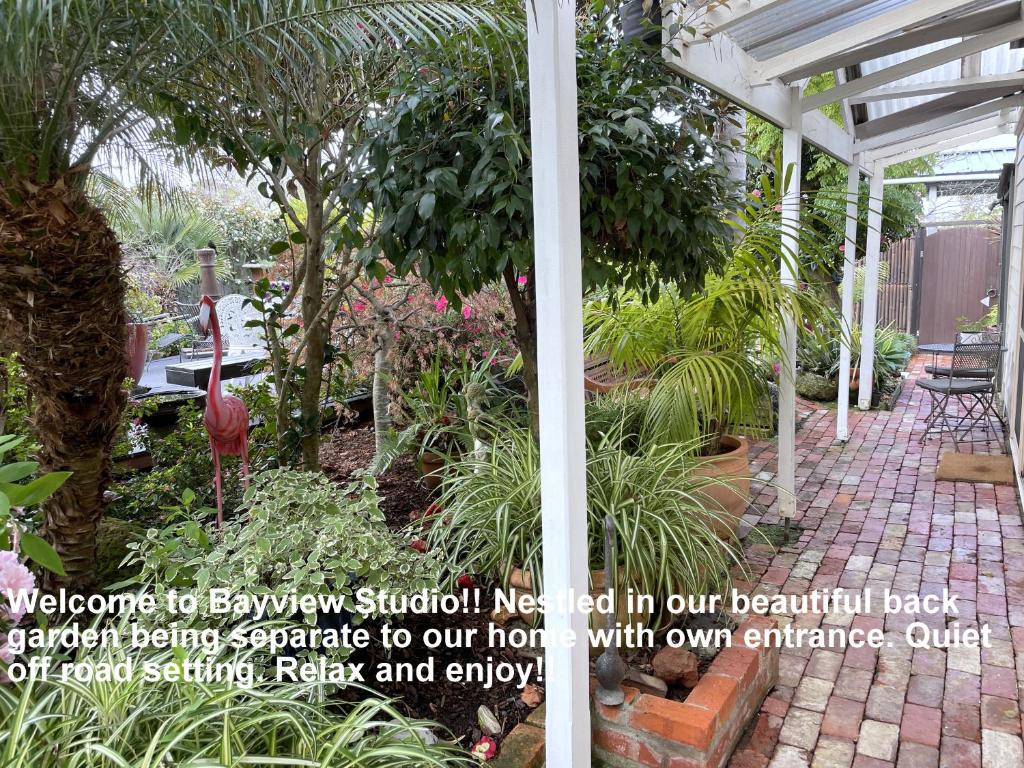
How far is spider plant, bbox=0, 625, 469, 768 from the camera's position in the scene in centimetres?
143

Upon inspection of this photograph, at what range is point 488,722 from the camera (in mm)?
2025

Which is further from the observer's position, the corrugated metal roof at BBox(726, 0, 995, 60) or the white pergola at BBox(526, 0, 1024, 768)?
the corrugated metal roof at BBox(726, 0, 995, 60)

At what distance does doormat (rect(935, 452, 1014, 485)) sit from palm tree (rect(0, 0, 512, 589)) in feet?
13.7

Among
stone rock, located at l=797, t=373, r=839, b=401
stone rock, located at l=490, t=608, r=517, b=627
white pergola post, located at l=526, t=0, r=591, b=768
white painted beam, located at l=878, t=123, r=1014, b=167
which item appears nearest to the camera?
white pergola post, located at l=526, t=0, r=591, b=768

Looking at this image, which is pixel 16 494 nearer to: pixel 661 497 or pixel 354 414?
pixel 661 497

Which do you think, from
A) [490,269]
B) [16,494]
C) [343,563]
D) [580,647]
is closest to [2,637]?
[16,494]

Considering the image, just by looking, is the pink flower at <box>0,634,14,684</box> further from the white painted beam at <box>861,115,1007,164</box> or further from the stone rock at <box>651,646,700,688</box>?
the white painted beam at <box>861,115,1007,164</box>

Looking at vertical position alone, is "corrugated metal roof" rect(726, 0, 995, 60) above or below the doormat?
above

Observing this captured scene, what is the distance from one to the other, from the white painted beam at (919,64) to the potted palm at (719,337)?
791 millimetres

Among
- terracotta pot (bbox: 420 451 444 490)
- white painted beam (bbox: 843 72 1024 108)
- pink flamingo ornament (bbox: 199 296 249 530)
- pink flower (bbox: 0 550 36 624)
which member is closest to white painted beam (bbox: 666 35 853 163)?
white painted beam (bbox: 843 72 1024 108)

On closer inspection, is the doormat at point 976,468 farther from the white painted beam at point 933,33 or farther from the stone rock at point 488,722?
the stone rock at point 488,722

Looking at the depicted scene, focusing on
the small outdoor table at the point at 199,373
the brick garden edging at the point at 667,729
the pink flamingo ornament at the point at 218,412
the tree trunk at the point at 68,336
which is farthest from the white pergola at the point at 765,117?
the small outdoor table at the point at 199,373

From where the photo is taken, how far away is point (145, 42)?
2.14 meters

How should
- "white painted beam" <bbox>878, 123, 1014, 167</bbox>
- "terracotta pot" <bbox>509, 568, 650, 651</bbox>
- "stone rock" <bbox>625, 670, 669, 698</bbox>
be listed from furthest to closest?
"white painted beam" <bbox>878, 123, 1014, 167</bbox> → "terracotta pot" <bbox>509, 568, 650, 651</bbox> → "stone rock" <bbox>625, 670, 669, 698</bbox>
